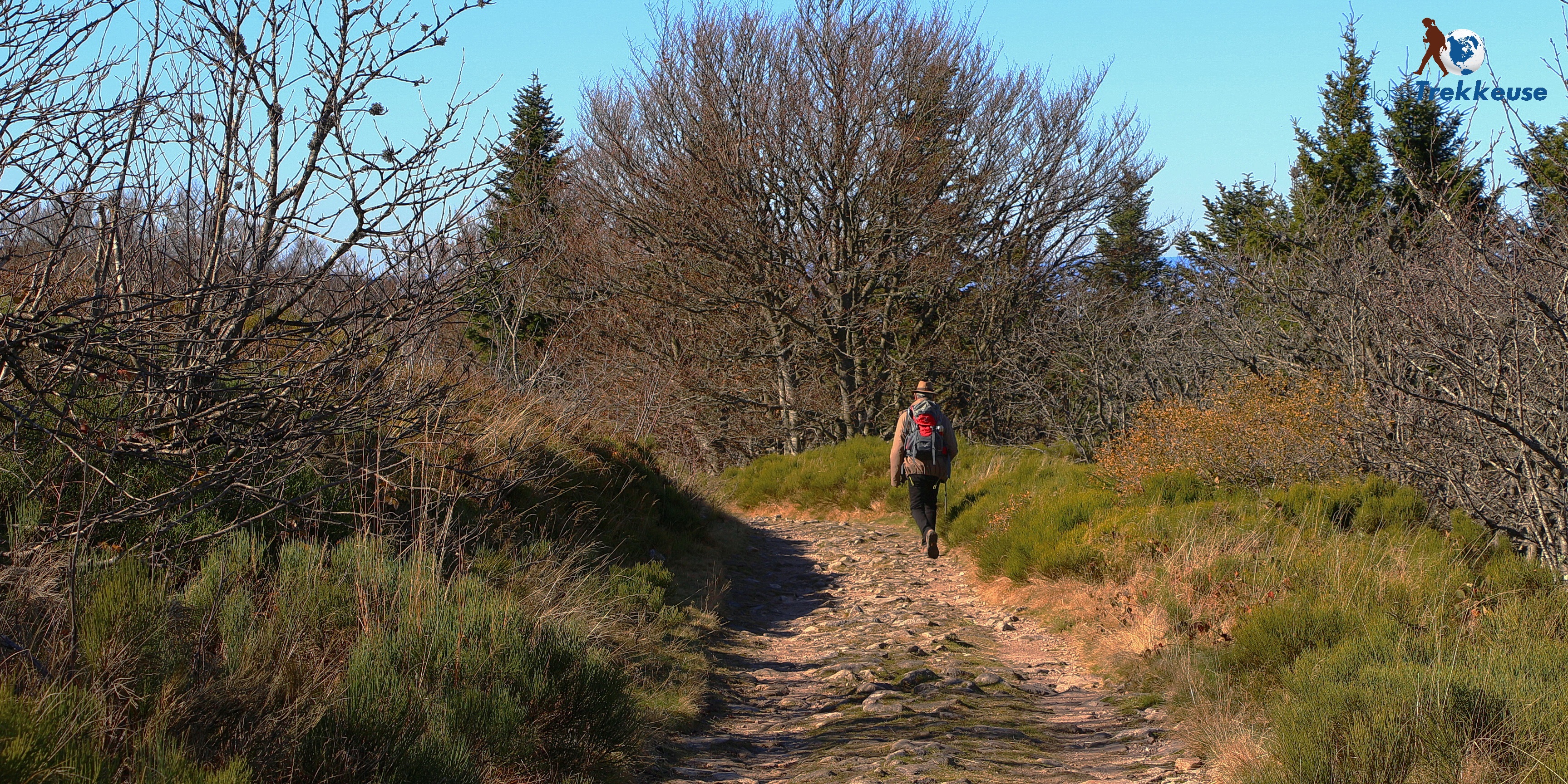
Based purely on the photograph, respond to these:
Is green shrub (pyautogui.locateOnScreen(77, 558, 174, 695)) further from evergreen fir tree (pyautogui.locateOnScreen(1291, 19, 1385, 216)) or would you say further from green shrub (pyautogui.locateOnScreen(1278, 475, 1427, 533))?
evergreen fir tree (pyautogui.locateOnScreen(1291, 19, 1385, 216))

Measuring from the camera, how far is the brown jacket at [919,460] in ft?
33.2

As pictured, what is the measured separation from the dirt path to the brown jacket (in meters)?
1.21

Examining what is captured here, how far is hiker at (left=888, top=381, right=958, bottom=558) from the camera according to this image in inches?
397

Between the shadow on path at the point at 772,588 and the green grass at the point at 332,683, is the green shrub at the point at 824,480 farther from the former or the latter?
the green grass at the point at 332,683

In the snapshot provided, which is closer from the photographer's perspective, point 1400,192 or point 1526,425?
point 1526,425

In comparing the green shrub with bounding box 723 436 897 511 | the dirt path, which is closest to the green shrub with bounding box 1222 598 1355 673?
the dirt path

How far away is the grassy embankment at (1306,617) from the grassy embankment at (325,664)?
2.62 m

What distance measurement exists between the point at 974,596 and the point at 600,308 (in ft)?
46.3

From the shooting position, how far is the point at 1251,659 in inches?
196

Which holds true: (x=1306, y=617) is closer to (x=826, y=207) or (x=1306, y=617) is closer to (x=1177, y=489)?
(x=1177, y=489)

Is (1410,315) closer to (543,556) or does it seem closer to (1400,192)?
(543,556)

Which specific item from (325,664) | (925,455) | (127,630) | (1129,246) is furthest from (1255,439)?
(1129,246)

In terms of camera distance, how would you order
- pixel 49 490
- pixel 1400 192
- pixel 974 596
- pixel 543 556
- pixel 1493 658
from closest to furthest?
pixel 1493 658
pixel 49 490
pixel 543 556
pixel 974 596
pixel 1400 192

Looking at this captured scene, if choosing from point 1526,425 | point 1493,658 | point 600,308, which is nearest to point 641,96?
point 600,308
